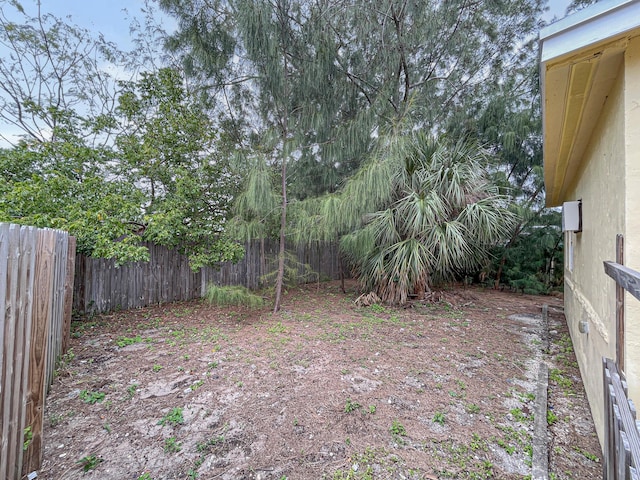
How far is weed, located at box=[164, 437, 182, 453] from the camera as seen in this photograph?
189 centimetres

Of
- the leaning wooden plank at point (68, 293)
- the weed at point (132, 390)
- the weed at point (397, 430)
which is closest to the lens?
the weed at point (397, 430)

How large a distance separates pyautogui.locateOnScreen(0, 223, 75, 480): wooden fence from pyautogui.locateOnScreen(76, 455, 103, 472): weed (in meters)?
0.22

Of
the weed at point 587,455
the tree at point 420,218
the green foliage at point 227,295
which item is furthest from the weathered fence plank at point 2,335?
the tree at point 420,218

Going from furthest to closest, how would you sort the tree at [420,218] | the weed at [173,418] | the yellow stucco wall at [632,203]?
1. the tree at [420,218]
2. the weed at [173,418]
3. the yellow stucco wall at [632,203]

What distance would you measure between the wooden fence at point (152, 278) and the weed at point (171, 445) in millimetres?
3421

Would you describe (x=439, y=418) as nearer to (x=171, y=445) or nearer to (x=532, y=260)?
(x=171, y=445)

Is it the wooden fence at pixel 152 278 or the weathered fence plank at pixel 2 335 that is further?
the wooden fence at pixel 152 278


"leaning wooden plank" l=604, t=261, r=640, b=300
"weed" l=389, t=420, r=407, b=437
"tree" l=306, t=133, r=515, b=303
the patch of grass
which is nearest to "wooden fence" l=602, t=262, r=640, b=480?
"leaning wooden plank" l=604, t=261, r=640, b=300

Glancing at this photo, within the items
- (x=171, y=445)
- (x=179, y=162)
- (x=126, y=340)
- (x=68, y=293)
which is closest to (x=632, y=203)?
(x=171, y=445)

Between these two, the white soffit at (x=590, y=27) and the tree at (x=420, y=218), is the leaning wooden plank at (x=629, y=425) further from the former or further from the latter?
the tree at (x=420, y=218)

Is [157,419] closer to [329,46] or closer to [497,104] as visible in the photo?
[329,46]

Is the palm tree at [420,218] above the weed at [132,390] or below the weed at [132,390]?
above

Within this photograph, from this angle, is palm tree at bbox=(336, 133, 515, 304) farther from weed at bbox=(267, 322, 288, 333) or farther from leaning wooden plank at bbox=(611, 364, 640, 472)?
leaning wooden plank at bbox=(611, 364, 640, 472)

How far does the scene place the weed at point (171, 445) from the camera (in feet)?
6.19
